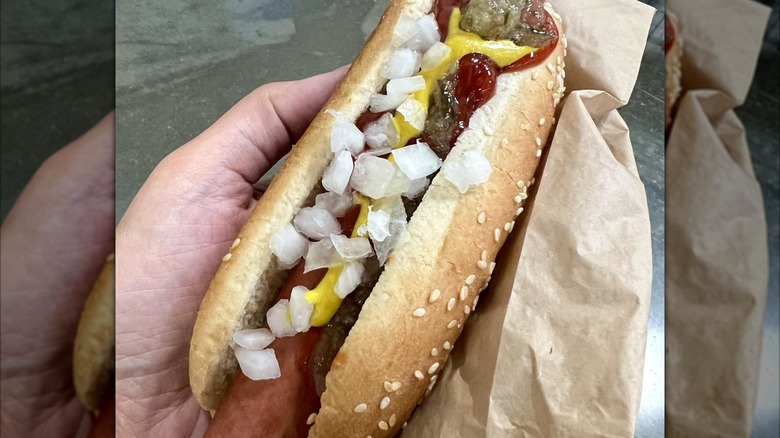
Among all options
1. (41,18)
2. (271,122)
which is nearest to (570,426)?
(271,122)

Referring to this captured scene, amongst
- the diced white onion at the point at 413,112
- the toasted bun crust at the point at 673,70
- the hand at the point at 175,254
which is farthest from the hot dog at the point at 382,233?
the toasted bun crust at the point at 673,70

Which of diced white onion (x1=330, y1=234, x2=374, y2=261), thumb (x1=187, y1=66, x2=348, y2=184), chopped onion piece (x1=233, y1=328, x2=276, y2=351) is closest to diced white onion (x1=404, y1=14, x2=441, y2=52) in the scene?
thumb (x1=187, y1=66, x2=348, y2=184)

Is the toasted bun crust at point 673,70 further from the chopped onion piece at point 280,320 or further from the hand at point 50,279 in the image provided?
the hand at point 50,279

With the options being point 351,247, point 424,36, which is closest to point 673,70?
point 424,36

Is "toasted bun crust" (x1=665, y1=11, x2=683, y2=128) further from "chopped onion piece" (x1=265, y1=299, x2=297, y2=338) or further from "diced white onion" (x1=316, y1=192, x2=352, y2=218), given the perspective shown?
"chopped onion piece" (x1=265, y1=299, x2=297, y2=338)

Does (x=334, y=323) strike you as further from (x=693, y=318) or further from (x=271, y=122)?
(x=693, y=318)
